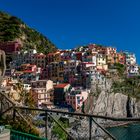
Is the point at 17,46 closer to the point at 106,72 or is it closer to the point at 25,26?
the point at 25,26

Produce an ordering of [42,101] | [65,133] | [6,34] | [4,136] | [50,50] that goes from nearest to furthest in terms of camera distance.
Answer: [4,136]
[65,133]
[42,101]
[6,34]
[50,50]

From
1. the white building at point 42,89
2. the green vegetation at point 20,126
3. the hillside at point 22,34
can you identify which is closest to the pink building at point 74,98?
the white building at point 42,89

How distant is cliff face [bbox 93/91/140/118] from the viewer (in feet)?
236

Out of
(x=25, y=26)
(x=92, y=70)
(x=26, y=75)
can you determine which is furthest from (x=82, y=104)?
(x=25, y=26)

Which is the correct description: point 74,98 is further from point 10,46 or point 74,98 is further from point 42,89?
point 10,46

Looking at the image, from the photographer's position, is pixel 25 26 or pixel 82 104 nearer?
pixel 82 104

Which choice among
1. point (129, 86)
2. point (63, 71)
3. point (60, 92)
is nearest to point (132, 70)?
point (129, 86)

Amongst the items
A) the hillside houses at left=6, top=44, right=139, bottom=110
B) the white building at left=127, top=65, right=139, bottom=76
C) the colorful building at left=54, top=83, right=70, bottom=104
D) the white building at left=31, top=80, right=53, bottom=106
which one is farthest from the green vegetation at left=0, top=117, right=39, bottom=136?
the white building at left=127, top=65, right=139, bottom=76

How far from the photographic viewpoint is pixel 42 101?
66.2 meters

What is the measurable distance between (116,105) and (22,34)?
33509 millimetres

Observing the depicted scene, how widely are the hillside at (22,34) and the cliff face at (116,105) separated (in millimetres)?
26447

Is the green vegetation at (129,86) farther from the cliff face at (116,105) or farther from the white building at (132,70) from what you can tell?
the white building at (132,70)

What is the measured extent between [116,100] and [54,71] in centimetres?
1649

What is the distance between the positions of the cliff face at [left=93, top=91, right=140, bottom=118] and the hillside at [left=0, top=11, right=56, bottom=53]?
26.4m
